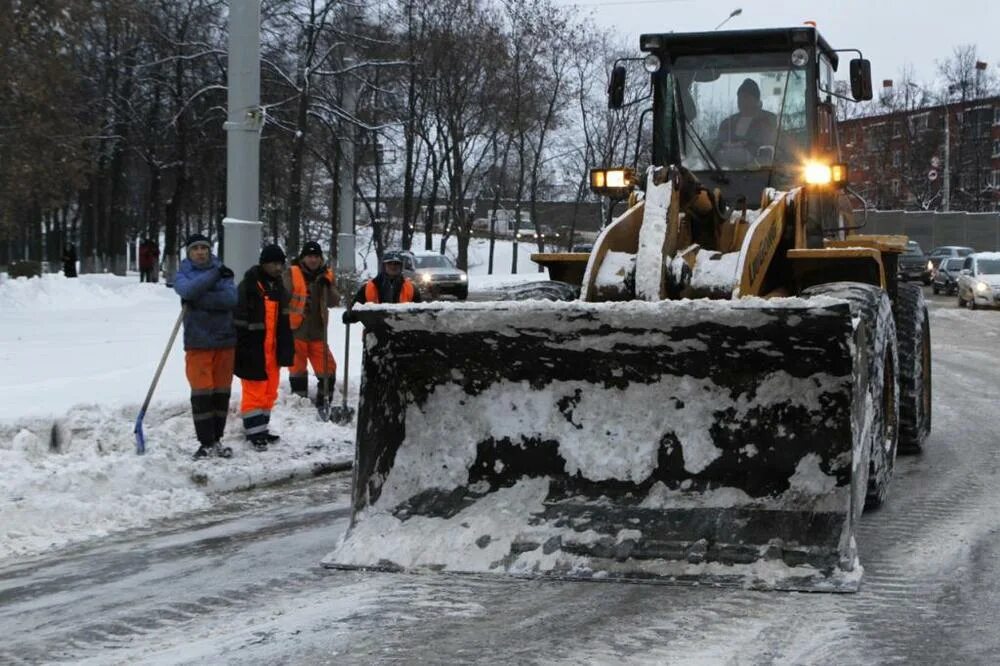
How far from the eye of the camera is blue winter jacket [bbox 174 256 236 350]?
912 centimetres

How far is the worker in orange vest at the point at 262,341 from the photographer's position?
9.48 meters

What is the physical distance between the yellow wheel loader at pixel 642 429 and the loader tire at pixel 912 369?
153 centimetres

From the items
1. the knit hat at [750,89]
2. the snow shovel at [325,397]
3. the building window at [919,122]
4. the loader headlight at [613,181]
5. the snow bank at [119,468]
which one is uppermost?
the building window at [919,122]

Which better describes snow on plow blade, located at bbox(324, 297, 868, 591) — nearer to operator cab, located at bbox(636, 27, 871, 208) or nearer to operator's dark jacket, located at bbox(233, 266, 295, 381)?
operator cab, located at bbox(636, 27, 871, 208)

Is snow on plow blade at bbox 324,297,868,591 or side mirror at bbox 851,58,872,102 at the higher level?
side mirror at bbox 851,58,872,102

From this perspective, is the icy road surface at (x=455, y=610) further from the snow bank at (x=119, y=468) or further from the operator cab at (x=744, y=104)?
the operator cab at (x=744, y=104)

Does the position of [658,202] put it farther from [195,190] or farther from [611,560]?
[195,190]

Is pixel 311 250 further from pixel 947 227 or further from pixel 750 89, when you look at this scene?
pixel 947 227

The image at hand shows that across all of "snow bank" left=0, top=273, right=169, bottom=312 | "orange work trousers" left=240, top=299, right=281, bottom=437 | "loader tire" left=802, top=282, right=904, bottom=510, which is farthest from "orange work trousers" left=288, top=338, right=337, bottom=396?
"snow bank" left=0, top=273, right=169, bottom=312

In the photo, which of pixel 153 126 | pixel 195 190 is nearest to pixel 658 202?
pixel 153 126

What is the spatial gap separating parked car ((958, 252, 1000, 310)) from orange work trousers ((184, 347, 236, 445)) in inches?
953

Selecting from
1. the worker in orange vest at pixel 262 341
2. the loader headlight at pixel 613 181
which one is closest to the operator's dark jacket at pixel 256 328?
the worker in orange vest at pixel 262 341

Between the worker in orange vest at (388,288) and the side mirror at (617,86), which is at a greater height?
the side mirror at (617,86)

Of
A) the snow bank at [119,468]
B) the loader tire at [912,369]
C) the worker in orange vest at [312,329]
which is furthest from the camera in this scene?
the worker in orange vest at [312,329]
